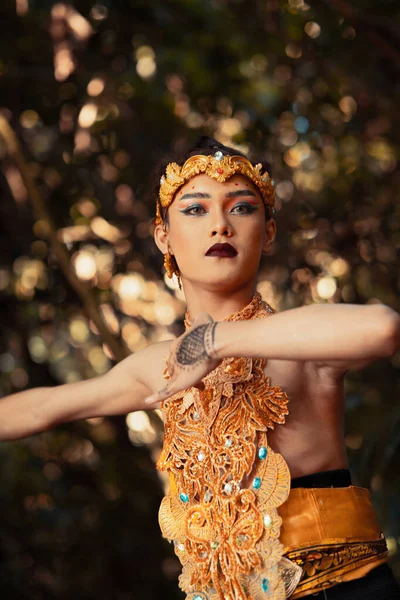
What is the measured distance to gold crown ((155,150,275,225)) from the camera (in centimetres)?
304

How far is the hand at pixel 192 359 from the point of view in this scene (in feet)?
8.54

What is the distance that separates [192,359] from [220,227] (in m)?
0.48

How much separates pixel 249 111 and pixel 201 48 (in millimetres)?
488

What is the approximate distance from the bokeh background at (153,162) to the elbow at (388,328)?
8.46 ft

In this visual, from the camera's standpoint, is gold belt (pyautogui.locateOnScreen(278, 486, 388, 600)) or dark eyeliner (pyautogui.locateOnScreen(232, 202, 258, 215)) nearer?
gold belt (pyautogui.locateOnScreen(278, 486, 388, 600))

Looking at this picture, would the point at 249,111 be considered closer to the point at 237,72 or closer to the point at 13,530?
the point at 237,72

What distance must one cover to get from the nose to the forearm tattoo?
37cm

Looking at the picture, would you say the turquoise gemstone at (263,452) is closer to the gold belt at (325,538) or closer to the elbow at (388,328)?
the gold belt at (325,538)

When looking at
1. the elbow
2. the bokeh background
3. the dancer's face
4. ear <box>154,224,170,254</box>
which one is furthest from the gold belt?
the bokeh background

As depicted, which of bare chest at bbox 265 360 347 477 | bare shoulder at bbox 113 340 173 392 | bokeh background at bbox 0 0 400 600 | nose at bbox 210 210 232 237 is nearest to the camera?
bare chest at bbox 265 360 347 477

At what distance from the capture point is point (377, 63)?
5.66 m

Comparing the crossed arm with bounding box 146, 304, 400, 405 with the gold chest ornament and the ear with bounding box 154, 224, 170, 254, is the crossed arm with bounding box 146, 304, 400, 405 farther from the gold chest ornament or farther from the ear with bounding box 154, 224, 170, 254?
the ear with bounding box 154, 224, 170, 254

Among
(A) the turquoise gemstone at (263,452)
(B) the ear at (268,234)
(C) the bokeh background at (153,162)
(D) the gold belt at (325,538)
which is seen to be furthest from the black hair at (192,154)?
(C) the bokeh background at (153,162)

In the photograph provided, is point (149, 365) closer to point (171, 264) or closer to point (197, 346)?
point (171, 264)
